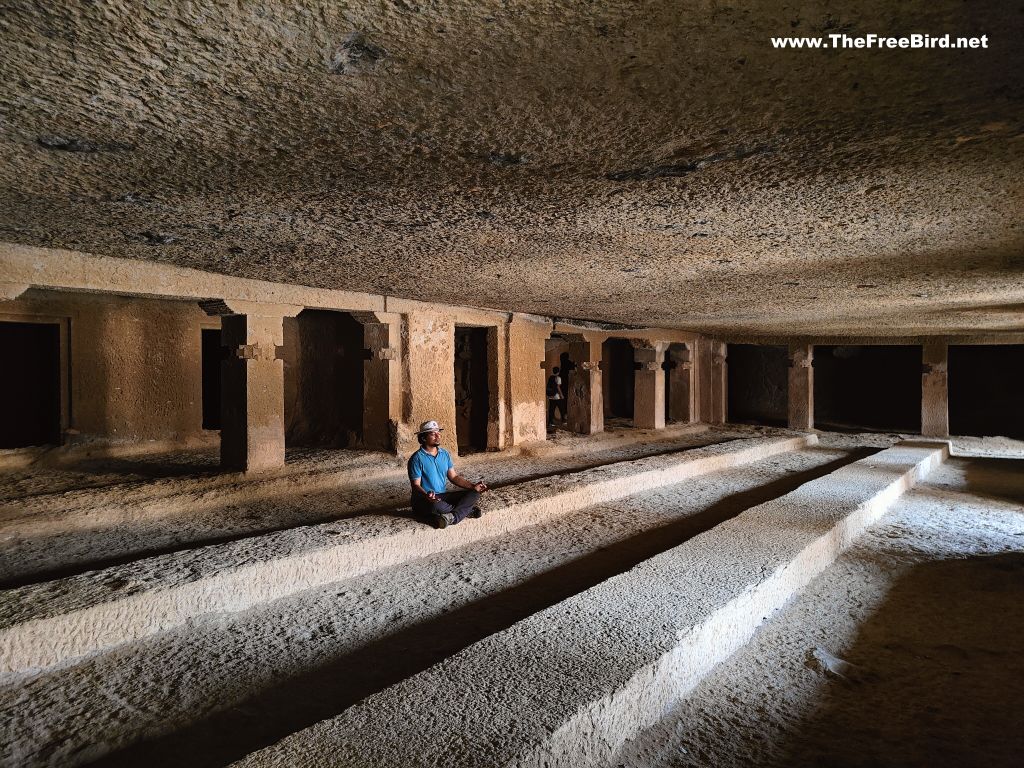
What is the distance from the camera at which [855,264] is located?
5.16 metres

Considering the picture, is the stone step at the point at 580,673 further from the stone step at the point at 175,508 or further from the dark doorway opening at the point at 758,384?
the dark doorway opening at the point at 758,384

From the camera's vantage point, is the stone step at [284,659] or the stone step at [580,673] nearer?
the stone step at [580,673]

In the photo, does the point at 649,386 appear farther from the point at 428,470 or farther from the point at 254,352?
the point at 428,470

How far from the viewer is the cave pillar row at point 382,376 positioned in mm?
7852

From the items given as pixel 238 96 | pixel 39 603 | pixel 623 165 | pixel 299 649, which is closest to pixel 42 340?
pixel 39 603

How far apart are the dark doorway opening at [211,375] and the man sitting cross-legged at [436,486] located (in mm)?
7294

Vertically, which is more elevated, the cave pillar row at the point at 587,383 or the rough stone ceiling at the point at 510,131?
the rough stone ceiling at the point at 510,131

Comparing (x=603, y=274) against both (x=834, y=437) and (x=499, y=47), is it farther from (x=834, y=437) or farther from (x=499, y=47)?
(x=834, y=437)

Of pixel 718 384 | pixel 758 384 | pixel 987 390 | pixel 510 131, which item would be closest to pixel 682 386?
pixel 718 384

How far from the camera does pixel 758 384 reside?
17641 millimetres

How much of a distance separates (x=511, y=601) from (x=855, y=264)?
4008 millimetres

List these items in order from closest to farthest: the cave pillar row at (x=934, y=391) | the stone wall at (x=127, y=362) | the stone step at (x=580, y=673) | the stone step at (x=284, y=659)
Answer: the stone step at (x=580, y=673), the stone step at (x=284, y=659), the stone wall at (x=127, y=362), the cave pillar row at (x=934, y=391)

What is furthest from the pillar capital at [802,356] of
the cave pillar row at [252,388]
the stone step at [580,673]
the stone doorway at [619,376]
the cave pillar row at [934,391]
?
the cave pillar row at [252,388]

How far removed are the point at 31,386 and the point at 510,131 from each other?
10300mm
